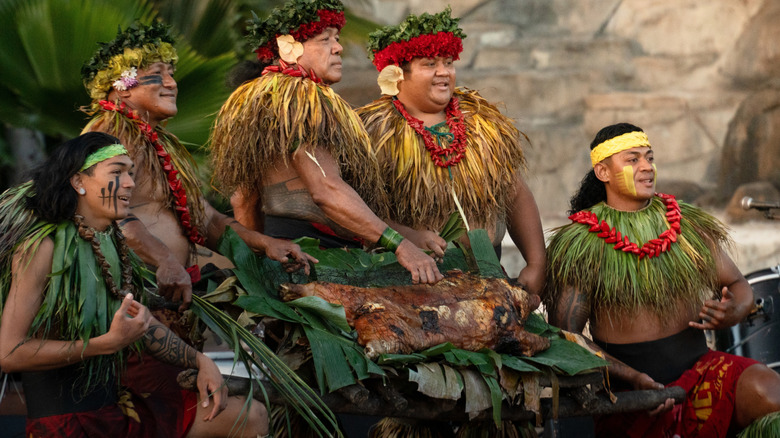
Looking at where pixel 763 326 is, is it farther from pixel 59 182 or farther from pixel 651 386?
pixel 59 182

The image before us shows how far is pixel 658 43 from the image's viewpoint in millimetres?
10039

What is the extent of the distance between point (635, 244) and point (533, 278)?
17.0 inches

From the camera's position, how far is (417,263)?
127 inches

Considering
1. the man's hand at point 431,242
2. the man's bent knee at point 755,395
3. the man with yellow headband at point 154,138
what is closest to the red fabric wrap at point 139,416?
the man with yellow headband at point 154,138

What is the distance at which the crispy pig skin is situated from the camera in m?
3.03

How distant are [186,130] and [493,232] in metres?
2.32

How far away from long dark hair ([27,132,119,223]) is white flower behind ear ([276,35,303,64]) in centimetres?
97

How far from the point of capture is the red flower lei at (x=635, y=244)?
12.9 feet

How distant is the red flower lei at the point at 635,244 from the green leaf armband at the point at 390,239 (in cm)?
111

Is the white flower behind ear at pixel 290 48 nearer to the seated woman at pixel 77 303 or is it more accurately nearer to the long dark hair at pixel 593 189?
the seated woman at pixel 77 303

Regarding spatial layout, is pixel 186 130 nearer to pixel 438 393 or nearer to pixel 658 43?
pixel 438 393

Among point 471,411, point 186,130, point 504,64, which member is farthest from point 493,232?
point 504,64

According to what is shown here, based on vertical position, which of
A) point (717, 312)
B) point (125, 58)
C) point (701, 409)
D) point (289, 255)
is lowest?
point (701, 409)

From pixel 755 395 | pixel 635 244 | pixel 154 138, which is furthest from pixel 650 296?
pixel 154 138
